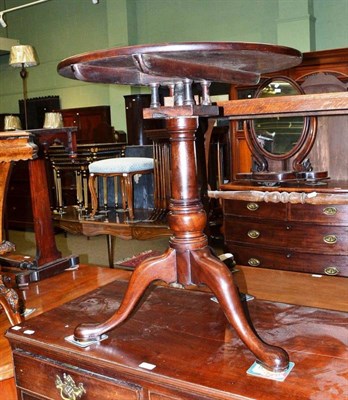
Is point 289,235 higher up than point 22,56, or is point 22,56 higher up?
point 22,56

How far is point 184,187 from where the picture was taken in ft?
3.56

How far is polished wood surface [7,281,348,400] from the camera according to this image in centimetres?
92

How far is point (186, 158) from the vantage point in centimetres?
108

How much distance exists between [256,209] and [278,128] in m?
0.66

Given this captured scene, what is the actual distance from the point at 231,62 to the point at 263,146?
2429mm

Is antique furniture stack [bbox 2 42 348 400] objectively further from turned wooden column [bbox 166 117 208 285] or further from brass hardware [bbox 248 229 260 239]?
brass hardware [bbox 248 229 260 239]

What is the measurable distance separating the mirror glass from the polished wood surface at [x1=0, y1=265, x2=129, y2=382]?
153cm

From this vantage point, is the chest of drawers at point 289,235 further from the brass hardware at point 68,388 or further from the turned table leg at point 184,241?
the brass hardware at point 68,388

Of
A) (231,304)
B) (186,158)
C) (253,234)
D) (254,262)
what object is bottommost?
(254,262)

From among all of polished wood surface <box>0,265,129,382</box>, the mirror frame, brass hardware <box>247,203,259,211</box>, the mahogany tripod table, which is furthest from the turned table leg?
the mirror frame

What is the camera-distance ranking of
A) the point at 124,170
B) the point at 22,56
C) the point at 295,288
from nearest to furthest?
the point at 295,288 < the point at 124,170 < the point at 22,56

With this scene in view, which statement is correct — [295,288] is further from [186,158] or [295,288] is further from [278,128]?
[278,128]

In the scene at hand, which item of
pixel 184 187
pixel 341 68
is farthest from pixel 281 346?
pixel 341 68

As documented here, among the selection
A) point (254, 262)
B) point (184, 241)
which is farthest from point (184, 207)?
point (254, 262)
